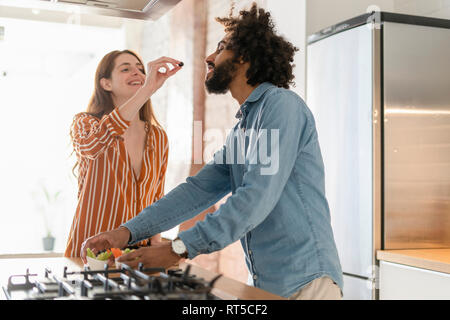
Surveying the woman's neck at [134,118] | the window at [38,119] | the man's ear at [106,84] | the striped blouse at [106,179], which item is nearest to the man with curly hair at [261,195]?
the striped blouse at [106,179]

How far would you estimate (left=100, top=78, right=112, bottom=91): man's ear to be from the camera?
7.03 feet

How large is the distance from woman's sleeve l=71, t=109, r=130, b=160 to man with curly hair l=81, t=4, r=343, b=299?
0.51 m

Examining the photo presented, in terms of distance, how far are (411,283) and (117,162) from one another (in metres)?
1.16

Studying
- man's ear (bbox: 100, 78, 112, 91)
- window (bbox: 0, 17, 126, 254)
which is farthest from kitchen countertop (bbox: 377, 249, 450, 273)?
window (bbox: 0, 17, 126, 254)

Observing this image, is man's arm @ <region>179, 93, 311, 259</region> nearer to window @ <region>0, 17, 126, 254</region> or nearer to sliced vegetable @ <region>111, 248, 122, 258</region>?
sliced vegetable @ <region>111, 248, 122, 258</region>

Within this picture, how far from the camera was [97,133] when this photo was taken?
6.19 ft

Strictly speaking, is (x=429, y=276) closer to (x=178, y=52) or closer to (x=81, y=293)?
(x=81, y=293)

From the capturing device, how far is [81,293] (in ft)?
2.96

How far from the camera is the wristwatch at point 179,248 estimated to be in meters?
1.08

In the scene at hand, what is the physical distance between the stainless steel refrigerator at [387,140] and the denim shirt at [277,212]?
0.85 metres

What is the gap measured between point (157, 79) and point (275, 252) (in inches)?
41.5

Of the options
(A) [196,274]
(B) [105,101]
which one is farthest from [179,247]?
(B) [105,101]

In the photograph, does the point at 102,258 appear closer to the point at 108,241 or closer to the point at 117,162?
the point at 108,241

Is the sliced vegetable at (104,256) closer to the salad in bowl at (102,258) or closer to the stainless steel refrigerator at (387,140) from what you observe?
the salad in bowl at (102,258)
